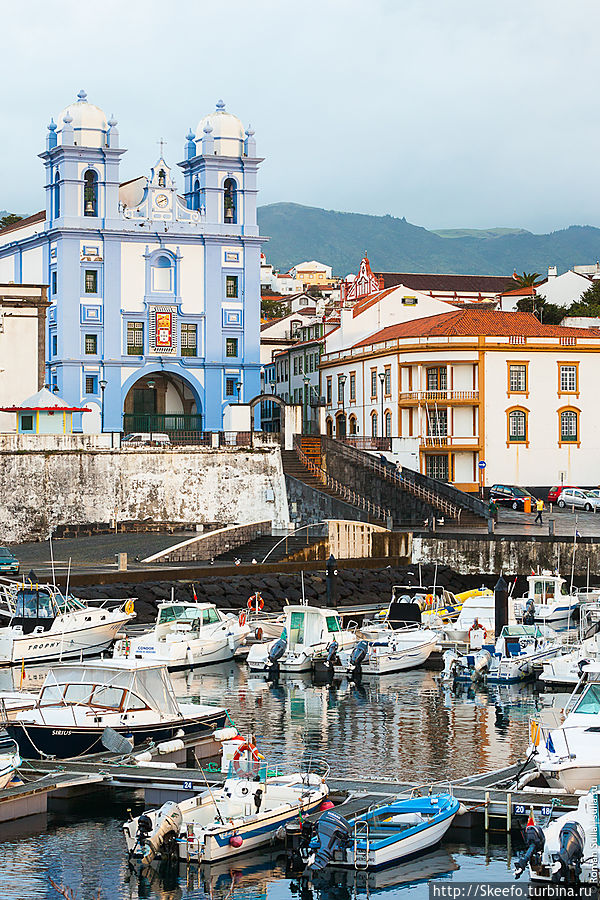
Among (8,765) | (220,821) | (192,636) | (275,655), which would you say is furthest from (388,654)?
(220,821)

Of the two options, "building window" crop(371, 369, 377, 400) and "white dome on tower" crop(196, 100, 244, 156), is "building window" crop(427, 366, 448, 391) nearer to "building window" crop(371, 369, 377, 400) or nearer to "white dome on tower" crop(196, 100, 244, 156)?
"building window" crop(371, 369, 377, 400)

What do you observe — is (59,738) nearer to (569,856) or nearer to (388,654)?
(569,856)

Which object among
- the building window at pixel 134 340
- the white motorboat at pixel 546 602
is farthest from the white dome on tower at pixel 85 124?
the white motorboat at pixel 546 602

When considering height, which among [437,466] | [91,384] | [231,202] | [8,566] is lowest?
[8,566]

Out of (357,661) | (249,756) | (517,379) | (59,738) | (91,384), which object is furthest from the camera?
(91,384)

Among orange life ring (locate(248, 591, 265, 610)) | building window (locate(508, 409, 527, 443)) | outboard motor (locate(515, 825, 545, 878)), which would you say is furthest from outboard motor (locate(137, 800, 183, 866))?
building window (locate(508, 409, 527, 443))

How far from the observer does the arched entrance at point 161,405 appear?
3059 inches

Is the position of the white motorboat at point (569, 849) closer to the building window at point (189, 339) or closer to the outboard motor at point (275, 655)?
the outboard motor at point (275, 655)

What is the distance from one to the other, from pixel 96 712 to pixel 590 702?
30.2ft

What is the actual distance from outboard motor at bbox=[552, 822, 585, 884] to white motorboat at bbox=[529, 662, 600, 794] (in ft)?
12.3

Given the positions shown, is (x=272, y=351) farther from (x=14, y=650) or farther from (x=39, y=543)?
(x=14, y=650)

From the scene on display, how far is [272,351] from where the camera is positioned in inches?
3971

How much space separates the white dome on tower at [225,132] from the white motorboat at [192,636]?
1719 inches

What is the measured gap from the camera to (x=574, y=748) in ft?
73.9
